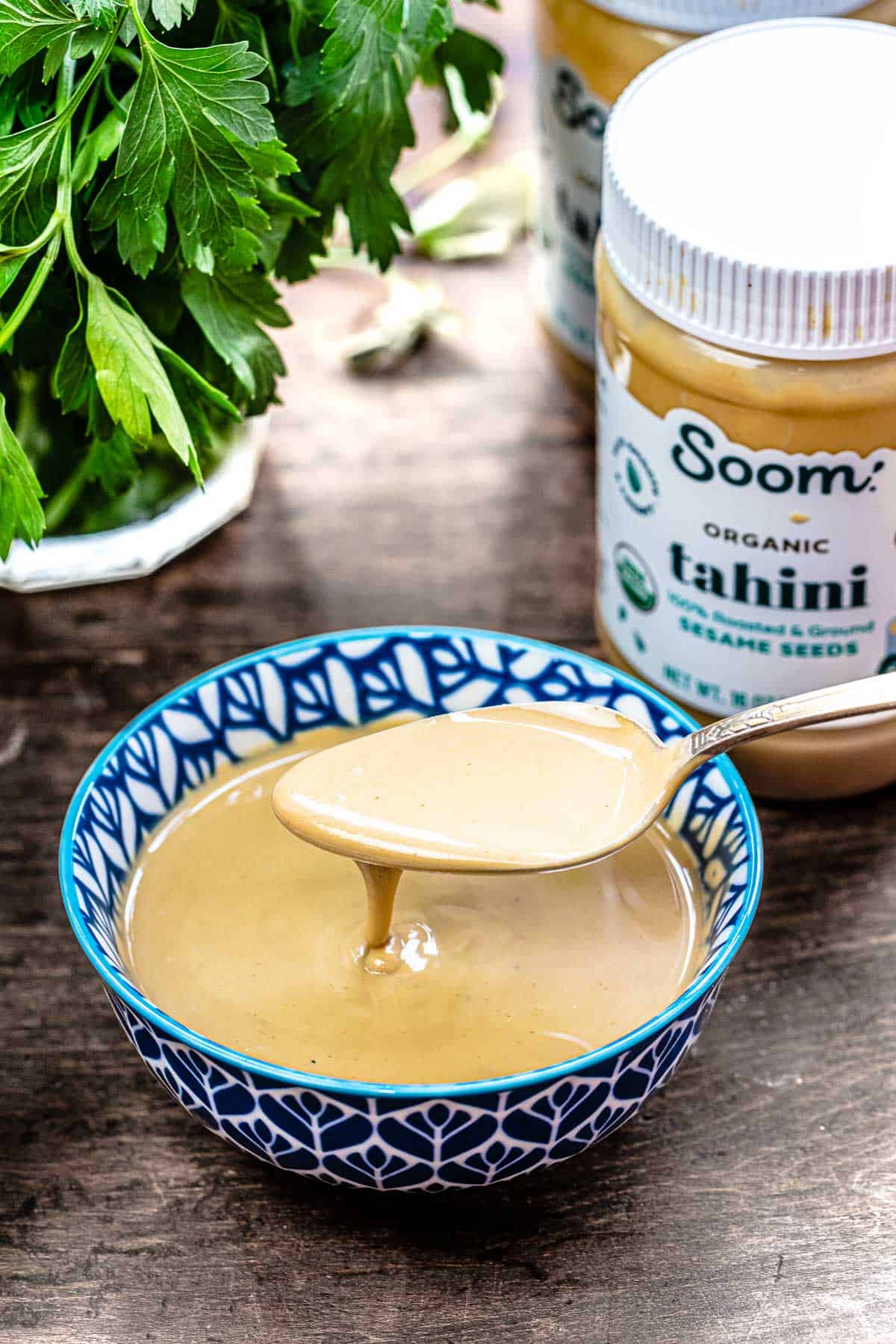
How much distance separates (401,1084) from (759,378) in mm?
318

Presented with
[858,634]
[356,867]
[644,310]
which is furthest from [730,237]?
[356,867]

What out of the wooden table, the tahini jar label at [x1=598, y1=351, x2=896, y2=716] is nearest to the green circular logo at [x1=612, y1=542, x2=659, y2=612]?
the tahini jar label at [x1=598, y1=351, x2=896, y2=716]

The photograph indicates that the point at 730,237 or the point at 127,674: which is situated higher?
the point at 730,237

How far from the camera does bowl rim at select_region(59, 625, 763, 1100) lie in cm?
57

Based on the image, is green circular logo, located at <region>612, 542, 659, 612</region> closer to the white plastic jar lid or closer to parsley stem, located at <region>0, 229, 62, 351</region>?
the white plastic jar lid

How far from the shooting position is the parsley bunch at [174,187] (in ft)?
2.09

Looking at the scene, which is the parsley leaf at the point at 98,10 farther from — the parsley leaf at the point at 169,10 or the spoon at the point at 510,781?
the spoon at the point at 510,781

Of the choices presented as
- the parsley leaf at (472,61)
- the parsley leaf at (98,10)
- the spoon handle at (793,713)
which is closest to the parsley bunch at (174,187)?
the parsley leaf at (98,10)

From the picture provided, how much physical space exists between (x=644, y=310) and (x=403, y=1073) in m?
0.34

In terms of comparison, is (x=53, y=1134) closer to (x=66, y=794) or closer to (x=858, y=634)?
(x=66, y=794)

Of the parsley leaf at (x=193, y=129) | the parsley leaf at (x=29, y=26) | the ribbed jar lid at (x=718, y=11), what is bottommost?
the ribbed jar lid at (x=718, y=11)

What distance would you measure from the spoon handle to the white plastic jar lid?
0.14m

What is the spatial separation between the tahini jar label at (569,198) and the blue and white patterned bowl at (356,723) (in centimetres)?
28

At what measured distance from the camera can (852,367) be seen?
0.69m
